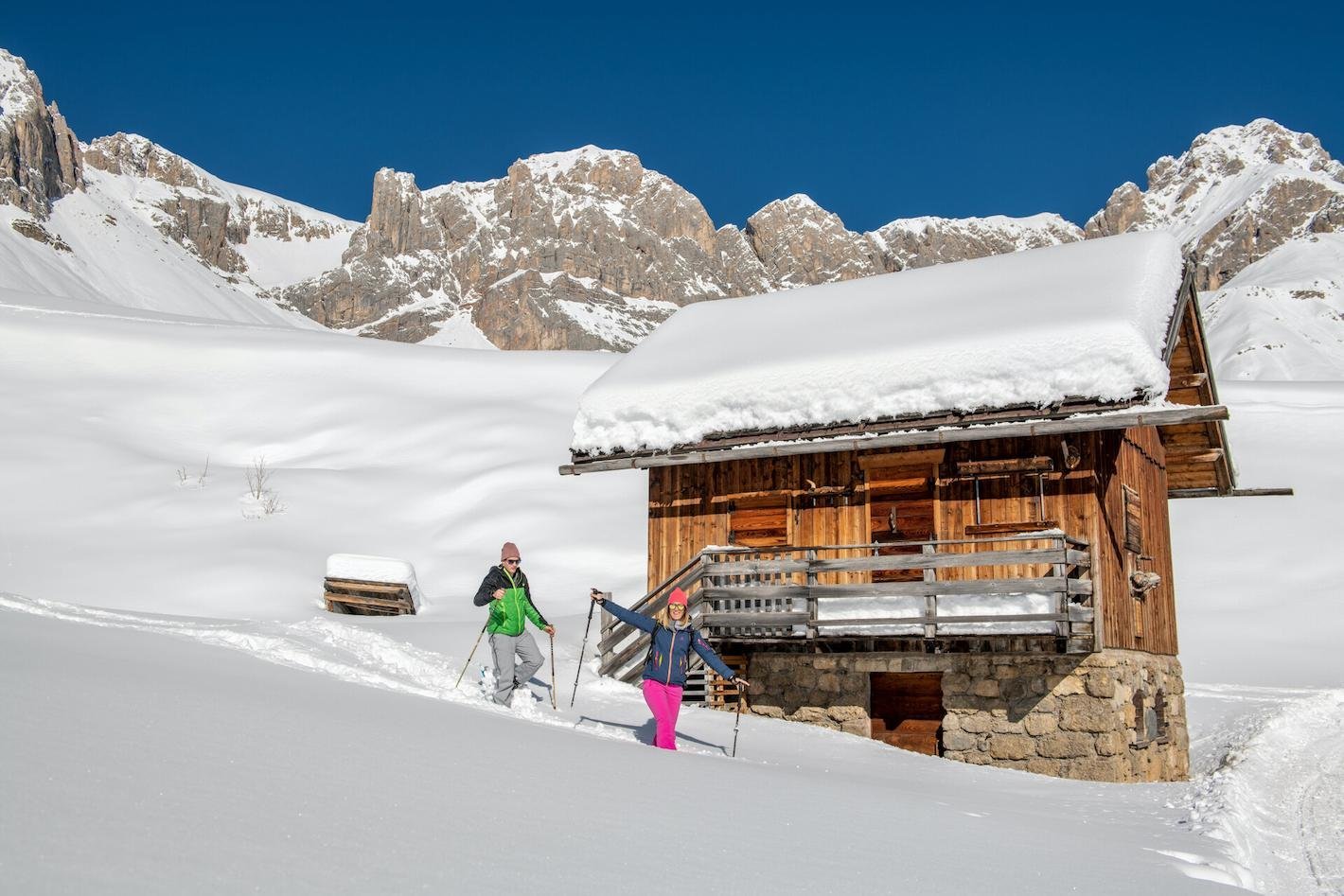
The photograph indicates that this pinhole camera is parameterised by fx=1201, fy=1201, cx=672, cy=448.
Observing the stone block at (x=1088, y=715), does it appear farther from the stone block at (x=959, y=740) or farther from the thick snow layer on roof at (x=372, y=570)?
the thick snow layer on roof at (x=372, y=570)

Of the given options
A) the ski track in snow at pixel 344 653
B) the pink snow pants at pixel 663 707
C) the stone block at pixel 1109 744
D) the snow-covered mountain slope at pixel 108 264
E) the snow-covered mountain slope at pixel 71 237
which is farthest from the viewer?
the snow-covered mountain slope at pixel 71 237

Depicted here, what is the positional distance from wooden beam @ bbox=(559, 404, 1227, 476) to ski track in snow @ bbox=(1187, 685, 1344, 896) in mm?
4008

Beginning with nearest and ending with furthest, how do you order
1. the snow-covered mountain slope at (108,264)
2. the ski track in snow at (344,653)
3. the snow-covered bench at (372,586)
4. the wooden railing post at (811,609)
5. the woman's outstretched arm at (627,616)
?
1. the ski track in snow at (344,653)
2. the woman's outstretched arm at (627,616)
3. the wooden railing post at (811,609)
4. the snow-covered bench at (372,586)
5. the snow-covered mountain slope at (108,264)

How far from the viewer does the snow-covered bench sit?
21906 millimetres

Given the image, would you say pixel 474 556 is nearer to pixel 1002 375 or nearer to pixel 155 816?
pixel 1002 375

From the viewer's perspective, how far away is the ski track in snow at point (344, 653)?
10938 millimetres

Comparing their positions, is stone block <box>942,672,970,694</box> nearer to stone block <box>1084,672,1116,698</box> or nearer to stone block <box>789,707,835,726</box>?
stone block <box>1084,672,1116,698</box>

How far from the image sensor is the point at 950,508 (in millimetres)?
15820

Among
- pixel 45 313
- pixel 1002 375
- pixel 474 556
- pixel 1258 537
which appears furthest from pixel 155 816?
pixel 45 313

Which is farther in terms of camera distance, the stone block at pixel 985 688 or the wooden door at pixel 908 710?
the wooden door at pixel 908 710

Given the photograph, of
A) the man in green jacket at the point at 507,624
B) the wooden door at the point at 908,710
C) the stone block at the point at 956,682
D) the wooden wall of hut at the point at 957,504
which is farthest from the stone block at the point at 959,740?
the man in green jacket at the point at 507,624

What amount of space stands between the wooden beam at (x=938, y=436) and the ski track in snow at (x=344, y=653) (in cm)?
358

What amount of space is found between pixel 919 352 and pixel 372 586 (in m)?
11.3

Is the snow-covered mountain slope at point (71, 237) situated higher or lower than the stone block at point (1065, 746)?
higher
